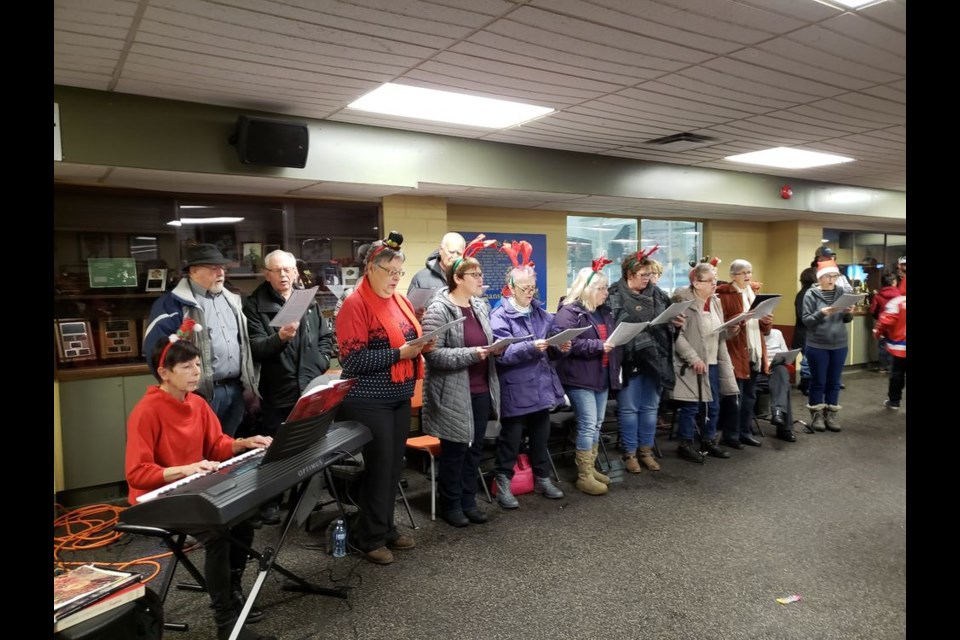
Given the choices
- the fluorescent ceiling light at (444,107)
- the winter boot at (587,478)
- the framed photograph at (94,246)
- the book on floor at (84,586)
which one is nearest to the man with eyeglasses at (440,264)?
the fluorescent ceiling light at (444,107)

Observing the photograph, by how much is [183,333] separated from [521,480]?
224 centimetres

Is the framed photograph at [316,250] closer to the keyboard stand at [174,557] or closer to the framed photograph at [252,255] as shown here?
the framed photograph at [252,255]

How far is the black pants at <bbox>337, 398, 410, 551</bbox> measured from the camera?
2.88 m

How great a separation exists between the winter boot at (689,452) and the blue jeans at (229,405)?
3.26 m

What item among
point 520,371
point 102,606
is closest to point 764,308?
point 520,371

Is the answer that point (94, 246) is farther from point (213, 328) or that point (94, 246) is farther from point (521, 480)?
point (521, 480)

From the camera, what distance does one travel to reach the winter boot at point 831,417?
542cm

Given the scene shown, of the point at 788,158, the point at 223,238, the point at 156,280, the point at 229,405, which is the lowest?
the point at 229,405

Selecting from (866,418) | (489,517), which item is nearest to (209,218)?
(489,517)

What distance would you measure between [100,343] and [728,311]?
4.75 m

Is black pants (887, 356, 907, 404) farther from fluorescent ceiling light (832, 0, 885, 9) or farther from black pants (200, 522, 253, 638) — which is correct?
black pants (200, 522, 253, 638)

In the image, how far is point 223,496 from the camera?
183 cm

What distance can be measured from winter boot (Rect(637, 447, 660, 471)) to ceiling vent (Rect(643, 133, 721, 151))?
95.7 inches
